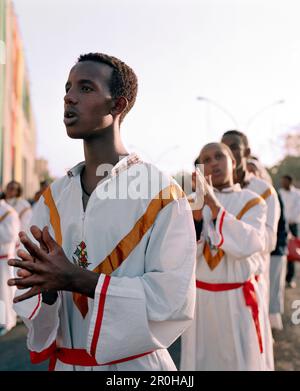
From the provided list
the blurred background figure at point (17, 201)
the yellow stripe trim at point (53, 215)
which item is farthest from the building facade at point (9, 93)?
the yellow stripe trim at point (53, 215)

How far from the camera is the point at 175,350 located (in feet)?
20.2

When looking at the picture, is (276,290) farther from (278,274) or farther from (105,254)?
(105,254)

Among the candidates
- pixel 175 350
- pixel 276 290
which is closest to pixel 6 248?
pixel 175 350

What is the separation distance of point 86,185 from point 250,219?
2.02 m

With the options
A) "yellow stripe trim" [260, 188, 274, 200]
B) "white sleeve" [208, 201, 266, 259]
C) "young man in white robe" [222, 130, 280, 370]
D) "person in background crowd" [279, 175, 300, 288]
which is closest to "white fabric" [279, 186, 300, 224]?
"person in background crowd" [279, 175, 300, 288]

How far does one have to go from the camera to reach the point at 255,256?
13.7 ft

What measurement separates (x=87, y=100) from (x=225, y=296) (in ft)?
7.58

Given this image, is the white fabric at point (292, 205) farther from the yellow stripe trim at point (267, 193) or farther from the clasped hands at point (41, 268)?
the clasped hands at point (41, 268)

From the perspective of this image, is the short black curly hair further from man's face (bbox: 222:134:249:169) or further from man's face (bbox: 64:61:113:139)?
man's face (bbox: 222:134:249:169)

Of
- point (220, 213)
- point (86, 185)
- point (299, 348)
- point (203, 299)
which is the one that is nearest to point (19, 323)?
point (299, 348)

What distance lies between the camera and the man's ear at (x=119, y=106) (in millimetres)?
2230

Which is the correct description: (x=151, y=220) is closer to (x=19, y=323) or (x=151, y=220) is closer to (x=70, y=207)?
(x=70, y=207)

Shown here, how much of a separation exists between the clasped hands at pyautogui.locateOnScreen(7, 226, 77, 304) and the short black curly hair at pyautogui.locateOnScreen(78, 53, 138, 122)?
784 millimetres

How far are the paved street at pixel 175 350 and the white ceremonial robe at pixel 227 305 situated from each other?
162 centimetres
